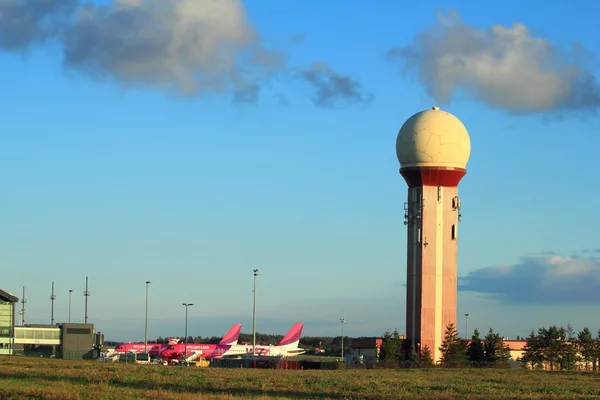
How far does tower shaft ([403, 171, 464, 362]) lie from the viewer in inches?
3565

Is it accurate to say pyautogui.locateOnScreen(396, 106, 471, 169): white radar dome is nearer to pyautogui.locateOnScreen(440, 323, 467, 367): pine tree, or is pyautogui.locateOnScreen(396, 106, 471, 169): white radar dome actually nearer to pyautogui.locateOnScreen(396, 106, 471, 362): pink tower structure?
pyautogui.locateOnScreen(396, 106, 471, 362): pink tower structure

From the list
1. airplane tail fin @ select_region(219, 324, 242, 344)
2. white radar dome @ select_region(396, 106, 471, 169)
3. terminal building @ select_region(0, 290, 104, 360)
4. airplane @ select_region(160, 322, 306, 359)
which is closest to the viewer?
white radar dome @ select_region(396, 106, 471, 169)

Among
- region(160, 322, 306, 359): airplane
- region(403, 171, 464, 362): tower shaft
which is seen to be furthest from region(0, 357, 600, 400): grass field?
region(160, 322, 306, 359): airplane

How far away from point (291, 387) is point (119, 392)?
1106 cm

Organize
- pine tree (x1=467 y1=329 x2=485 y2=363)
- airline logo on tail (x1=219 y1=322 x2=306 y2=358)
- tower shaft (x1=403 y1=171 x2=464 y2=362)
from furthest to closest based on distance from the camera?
1. airline logo on tail (x1=219 y1=322 x2=306 y2=358)
2. pine tree (x1=467 y1=329 x2=485 y2=363)
3. tower shaft (x1=403 y1=171 x2=464 y2=362)

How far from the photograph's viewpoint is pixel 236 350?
15338cm

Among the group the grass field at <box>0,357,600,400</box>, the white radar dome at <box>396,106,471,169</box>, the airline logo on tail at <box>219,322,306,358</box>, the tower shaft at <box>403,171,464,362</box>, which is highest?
the white radar dome at <box>396,106,471,169</box>

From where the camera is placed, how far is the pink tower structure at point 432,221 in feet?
295

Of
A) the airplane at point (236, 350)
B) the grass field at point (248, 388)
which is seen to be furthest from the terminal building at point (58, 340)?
the grass field at point (248, 388)

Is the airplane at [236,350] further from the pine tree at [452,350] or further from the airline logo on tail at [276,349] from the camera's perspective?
the pine tree at [452,350]

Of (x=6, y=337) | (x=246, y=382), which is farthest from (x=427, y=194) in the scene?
(x=6, y=337)

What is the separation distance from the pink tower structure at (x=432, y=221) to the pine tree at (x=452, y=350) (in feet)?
2.20

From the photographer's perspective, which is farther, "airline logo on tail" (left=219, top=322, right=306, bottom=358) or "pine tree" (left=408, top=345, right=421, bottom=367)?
"airline logo on tail" (left=219, top=322, right=306, bottom=358)

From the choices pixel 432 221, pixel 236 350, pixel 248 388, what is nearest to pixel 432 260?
pixel 432 221
